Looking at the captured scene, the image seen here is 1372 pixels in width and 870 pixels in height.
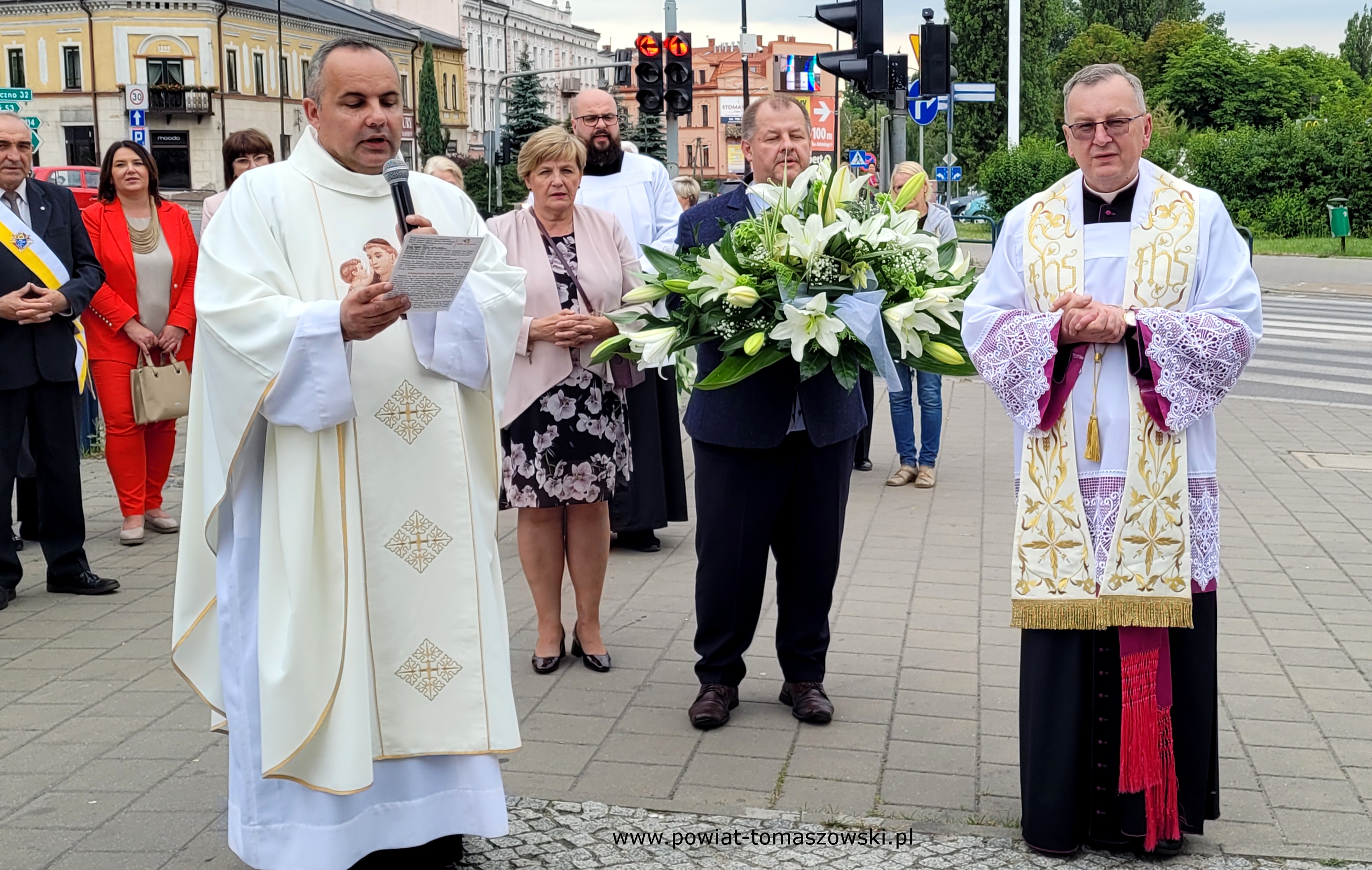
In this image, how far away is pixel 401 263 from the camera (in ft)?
11.0

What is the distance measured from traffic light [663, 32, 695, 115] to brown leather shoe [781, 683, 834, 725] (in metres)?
13.9

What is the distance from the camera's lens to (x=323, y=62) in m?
3.64

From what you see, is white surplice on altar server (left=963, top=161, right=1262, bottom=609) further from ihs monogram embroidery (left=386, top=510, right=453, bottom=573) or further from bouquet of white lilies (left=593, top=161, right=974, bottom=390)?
ihs monogram embroidery (left=386, top=510, right=453, bottom=573)

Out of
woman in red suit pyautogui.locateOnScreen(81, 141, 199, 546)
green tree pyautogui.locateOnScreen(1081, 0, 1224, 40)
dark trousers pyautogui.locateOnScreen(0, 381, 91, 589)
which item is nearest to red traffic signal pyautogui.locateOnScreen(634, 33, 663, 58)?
woman in red suit pyautogui.locateOnScreen(81, 141, 199, 546)

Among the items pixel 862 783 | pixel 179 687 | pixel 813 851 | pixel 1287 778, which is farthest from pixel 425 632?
pixel 1287 778

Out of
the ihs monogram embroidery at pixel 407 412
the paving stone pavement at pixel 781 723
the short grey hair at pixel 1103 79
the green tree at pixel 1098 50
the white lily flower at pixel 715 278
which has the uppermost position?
the green tree at pixel 1098 50

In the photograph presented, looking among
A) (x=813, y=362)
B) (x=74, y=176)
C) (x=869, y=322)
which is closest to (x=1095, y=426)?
(x=869, y=322)

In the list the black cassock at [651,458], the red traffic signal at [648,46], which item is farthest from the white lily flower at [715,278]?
the red traffic signal at [648,46]

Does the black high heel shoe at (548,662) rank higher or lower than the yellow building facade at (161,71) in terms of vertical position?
lower

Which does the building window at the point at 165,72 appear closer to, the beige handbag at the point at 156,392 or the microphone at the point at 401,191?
the beige handbag at the point at 156,392

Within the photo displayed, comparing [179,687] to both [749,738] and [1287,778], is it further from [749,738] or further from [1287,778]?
[1287,778]

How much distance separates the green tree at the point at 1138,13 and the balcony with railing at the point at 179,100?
5552 cm

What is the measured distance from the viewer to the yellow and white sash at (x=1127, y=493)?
12.4 ft

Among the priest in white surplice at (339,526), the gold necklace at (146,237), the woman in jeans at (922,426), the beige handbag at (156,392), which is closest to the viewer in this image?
the priest in white surplice at (339,526)
